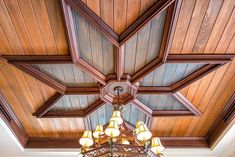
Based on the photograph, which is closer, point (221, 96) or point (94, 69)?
point (94, 69)

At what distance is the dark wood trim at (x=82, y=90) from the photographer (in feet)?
9.17

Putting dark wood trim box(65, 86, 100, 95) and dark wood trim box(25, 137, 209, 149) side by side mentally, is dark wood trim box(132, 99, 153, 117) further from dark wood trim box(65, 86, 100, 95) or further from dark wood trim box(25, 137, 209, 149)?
dark wood trim box(25, 137, 209, 149)

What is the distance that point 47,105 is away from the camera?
3.09 metres

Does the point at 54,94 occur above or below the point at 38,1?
above

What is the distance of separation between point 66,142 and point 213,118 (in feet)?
7.11

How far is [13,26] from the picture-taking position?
2051mm

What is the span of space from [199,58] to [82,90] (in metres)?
1.27

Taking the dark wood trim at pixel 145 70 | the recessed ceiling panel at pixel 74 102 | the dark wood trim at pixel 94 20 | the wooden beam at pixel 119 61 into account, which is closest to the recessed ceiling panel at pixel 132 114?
the recessed ceiling panel at pixel 74 102

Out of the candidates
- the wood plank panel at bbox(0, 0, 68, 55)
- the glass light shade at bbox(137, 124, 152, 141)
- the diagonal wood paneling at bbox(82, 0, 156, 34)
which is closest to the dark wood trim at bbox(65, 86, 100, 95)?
the wood plank panel at bbox(0, 0, 68, 55)

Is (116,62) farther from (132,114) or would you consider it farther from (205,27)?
(132,114)

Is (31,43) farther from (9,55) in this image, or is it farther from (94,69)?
(94,69)

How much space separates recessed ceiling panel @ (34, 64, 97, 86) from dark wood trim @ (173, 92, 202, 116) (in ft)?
3.16

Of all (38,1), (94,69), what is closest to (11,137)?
(94,69)

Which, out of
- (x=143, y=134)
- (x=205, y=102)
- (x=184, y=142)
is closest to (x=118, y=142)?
(x=143, y=134)
